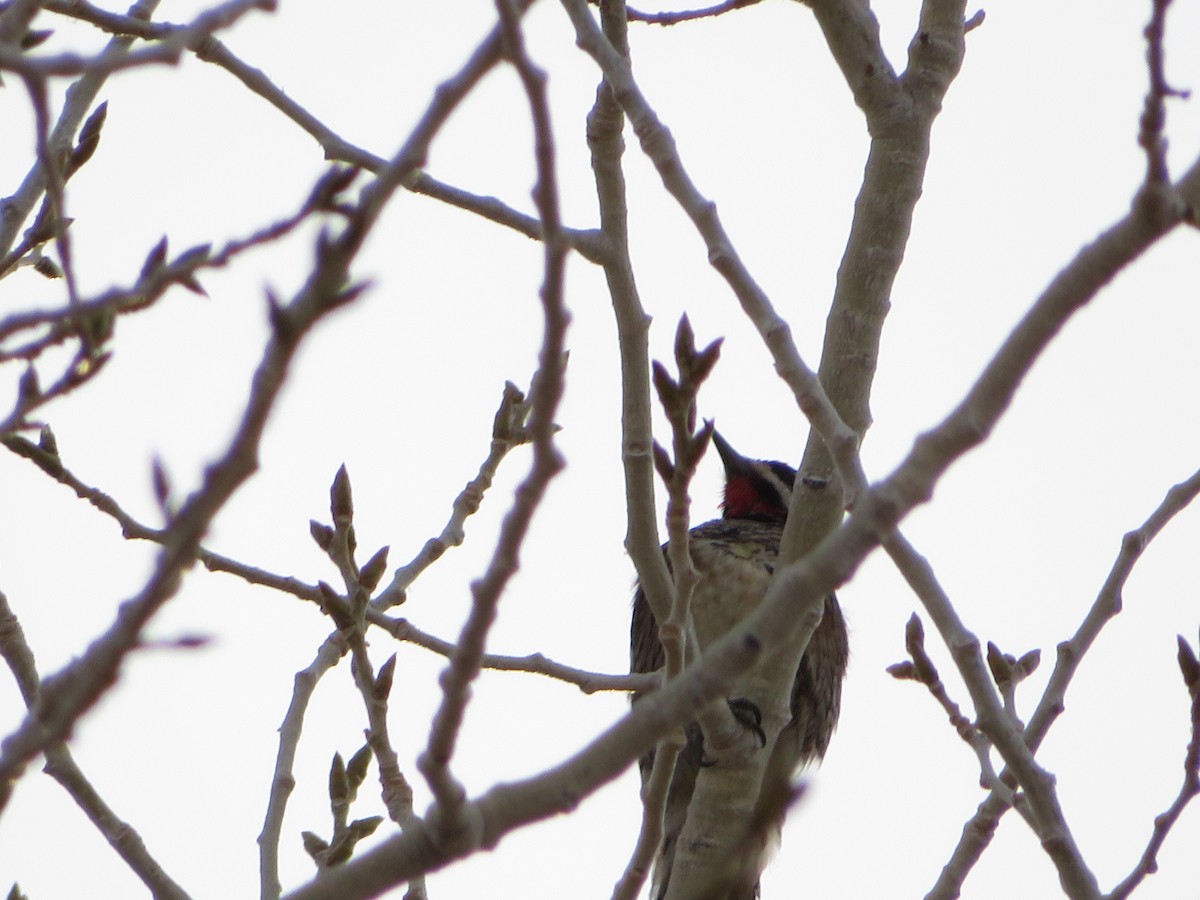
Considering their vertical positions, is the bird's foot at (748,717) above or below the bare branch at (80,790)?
above

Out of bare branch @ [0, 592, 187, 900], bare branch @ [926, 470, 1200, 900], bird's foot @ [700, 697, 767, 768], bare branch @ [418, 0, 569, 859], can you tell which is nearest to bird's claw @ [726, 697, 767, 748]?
bird's foot @ [700, 697, 767, 768]

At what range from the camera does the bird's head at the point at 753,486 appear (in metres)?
7.05

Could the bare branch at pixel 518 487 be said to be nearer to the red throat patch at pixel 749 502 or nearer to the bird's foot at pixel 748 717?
the bird's foot at pixel 748 717

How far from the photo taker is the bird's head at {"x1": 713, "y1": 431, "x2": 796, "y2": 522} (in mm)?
7055

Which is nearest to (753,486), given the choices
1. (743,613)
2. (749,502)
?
(749,502)

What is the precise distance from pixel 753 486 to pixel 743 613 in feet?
5.46

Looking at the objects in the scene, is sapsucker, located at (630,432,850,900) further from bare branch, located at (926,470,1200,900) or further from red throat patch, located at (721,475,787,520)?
bare branch, located at (926,470,1200,900)

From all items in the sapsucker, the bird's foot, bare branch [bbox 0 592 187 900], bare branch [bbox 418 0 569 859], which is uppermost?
the sapsucker

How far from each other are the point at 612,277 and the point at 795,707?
132 inches

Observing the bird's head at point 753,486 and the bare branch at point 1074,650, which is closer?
the bare branch at point 1074,650

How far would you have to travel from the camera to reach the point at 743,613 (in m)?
5.54

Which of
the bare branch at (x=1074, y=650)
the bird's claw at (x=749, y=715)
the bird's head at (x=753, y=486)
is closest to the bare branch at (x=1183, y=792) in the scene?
the bare branch at (x=1074, y=650)

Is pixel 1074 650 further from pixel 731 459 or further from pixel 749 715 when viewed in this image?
pixel 731 459

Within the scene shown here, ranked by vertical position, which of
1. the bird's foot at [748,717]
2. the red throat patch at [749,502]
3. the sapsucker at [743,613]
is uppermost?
the red throat patch at [749,502]
